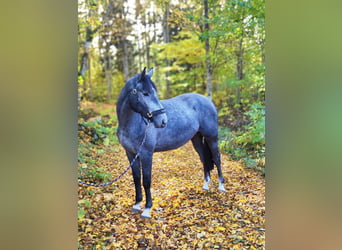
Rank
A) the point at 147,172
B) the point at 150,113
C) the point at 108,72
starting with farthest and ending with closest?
the point at 108,72 → the point at 147,172 → the point at 150,113

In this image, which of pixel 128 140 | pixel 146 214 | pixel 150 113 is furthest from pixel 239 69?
pixel 146 214

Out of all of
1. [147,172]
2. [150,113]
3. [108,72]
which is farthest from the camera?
[108,72]

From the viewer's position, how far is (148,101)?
195 centimetres

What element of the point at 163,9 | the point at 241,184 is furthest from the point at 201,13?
the point at 241,184

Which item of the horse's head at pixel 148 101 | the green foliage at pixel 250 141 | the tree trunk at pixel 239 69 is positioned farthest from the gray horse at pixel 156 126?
the tree trunk at pixel 239 69

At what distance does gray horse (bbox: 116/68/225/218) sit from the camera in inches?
77.2

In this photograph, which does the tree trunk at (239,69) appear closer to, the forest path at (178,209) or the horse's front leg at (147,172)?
the forest path at (178,209)

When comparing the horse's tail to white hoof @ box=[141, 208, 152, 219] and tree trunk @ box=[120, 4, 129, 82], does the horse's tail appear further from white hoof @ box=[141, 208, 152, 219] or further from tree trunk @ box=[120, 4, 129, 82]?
tree trunk @ box=[120, 4, 129, 82]

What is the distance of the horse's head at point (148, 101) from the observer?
195 centimetres

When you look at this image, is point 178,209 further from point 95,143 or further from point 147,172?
point 95,143

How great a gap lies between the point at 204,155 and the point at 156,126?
517 millimetres
